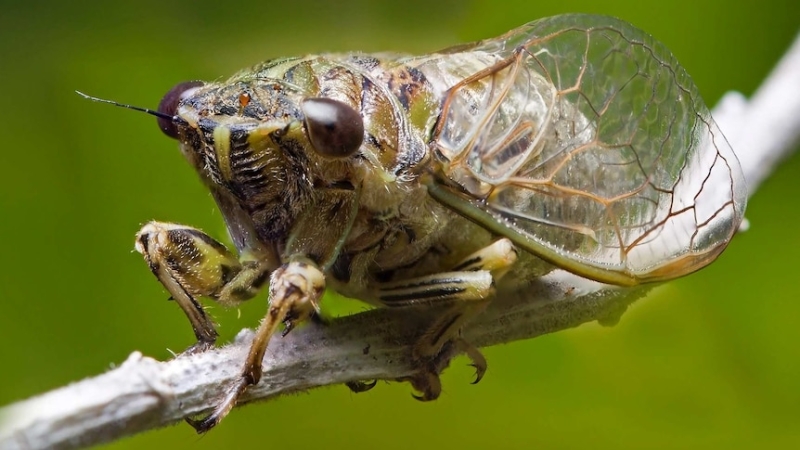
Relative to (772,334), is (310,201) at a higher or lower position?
higher

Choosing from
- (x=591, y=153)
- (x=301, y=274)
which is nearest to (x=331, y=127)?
(x=301, y=274)

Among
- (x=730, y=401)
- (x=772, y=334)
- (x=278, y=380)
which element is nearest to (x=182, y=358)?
(x=278, y=380)

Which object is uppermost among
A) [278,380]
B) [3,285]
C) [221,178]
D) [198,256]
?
[221,178]

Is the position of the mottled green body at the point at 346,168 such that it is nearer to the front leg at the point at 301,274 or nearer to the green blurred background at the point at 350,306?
the front leg at the point at 301,274

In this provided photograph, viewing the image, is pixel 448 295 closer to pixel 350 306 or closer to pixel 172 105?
pixel 350 306

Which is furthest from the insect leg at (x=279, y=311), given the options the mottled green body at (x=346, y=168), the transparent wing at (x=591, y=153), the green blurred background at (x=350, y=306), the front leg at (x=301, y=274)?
the green blurred background at (x=350, y=306)

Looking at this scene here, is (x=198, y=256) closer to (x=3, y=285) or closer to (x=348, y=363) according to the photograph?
(x=348, y=363)
